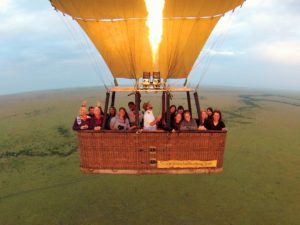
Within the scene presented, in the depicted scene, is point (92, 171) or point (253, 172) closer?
point (92, 171)

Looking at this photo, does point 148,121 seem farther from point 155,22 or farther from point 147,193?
point 147,193

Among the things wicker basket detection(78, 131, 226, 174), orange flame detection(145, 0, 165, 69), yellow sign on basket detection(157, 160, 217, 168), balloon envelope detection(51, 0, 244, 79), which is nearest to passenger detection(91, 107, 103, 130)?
wicker basket detection(78, 131, 226, 174)

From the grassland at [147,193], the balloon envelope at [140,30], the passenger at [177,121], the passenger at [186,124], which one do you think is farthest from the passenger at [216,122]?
the grassland at [147,193]

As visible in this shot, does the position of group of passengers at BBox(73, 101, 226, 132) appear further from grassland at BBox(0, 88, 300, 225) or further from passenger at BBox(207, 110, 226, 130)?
grassland at BBox(0, 88, 300, 225)

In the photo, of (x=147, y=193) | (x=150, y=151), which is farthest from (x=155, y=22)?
(x=147, y=193)

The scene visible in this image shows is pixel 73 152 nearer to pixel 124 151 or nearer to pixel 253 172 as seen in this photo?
pixel 253 172

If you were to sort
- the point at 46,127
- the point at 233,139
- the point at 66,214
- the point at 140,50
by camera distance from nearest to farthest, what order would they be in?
the point at 140,50, the point at 66,214, the point at 233,139, the point at 46,127

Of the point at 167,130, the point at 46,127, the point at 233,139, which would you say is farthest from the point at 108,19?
the point at 46,127
